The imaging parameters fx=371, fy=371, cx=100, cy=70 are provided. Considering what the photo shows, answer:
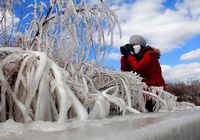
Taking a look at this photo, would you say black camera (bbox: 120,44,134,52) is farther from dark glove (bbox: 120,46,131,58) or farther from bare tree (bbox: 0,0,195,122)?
bare tree (bbox: 0,0,195,122)

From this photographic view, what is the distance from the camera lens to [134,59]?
3.25m

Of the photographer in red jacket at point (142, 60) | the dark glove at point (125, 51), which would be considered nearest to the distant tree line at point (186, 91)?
the photographer in red jacket at point (142, 60)

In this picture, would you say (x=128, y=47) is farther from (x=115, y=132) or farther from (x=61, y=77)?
(x=115, y=132)

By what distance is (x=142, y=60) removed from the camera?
127 inches

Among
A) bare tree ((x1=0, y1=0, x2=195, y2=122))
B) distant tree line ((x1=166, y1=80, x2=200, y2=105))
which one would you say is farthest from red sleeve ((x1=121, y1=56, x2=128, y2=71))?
distant tree line ((x1=166, y1=80, x2=200, y2=105))

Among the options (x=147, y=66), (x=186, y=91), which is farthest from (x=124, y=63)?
(x=186, y=91)

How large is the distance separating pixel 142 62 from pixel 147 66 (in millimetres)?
82

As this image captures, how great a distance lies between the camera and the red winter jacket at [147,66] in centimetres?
321

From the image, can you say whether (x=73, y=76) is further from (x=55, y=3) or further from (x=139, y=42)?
(x=139, y=42)

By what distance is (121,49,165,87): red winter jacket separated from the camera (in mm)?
3215

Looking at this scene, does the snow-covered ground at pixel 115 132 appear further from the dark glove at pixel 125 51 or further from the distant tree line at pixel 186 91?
the distant tree line at pixel 186 91

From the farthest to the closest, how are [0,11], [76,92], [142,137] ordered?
[0,11] < [76,92] < [142,137]

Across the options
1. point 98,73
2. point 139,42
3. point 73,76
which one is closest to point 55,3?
point 73,76

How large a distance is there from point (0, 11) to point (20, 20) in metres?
0.30
